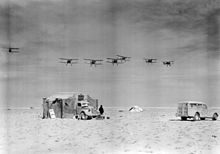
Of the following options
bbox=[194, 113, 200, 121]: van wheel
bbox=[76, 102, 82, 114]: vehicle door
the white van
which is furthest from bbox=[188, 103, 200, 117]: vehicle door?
bbox=[76, 102, 82, 114]: vehicle door

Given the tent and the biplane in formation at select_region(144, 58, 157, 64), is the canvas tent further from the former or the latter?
the biplane in formation at select_region(144, 58, 157, 64)

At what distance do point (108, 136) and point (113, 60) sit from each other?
2.17 ft

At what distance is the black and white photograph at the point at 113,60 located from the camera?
3229 mm

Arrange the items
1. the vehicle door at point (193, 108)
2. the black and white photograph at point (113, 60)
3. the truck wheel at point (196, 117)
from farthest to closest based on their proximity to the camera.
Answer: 1. the truck wheel at point (196, 117)
2. the vehicle door at point (193, 108)
3. the black and white photograph at point (113, 60)

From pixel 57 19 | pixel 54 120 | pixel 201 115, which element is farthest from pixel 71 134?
pixel 201 115

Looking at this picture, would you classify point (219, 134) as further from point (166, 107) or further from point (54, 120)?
point (54, 120)

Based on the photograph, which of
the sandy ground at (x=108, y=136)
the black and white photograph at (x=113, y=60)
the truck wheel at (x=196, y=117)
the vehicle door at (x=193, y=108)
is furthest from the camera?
the truck wheel at (x=196, y=117)

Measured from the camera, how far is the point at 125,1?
10.7ft

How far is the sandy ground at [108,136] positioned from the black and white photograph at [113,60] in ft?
0.04

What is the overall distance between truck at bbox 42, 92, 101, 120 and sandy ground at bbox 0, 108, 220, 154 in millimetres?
109

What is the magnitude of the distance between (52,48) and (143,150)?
1.18 meters

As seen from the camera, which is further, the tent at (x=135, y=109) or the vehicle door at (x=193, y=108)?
the vehicle door at (x=193, y=108)

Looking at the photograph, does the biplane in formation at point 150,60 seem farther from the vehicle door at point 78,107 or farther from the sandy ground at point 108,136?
the vehicle door at point 78,107

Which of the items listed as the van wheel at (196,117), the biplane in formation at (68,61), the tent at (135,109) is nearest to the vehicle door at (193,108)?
the van wheel at (196,117)
